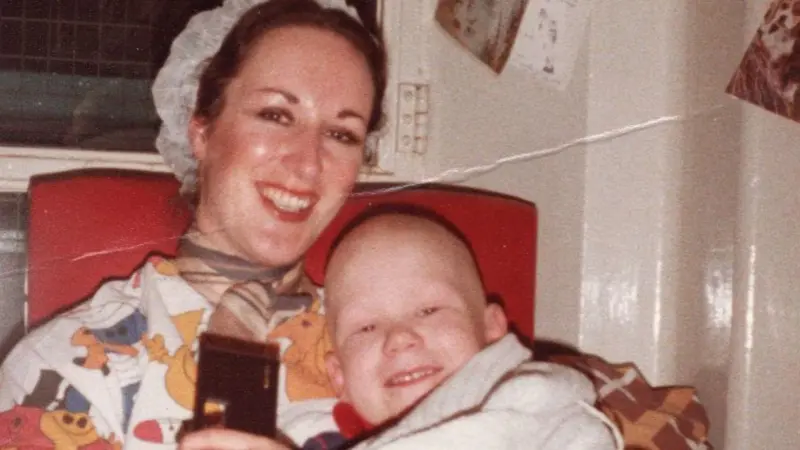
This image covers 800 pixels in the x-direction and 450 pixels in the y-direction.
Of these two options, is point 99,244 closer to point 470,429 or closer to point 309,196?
point 309,196

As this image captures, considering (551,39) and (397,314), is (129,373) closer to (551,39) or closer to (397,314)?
(397,314)

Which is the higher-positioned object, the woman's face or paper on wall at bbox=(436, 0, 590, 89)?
paper on wall at bbox=(436, 0, 590, 89)

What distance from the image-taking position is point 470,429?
22.4 inches

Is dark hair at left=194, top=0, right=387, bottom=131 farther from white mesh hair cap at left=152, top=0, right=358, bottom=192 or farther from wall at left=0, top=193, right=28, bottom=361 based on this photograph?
wall at left=0, top=193, right=28, bottom=361

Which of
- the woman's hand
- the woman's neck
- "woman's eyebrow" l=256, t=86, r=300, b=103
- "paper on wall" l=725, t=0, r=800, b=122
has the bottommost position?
the woman's hand

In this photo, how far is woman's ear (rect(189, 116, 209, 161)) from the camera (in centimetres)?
73

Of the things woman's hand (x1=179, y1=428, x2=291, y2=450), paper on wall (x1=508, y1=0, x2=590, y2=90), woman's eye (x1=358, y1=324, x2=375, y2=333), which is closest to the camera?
woman's hand (x1=179, y1=428, x2=291, y2=450)

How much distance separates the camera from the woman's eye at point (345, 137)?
72 cm

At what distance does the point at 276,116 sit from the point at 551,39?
10.4 inches

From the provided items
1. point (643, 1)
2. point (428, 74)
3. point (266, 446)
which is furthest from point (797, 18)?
point (266, 446)

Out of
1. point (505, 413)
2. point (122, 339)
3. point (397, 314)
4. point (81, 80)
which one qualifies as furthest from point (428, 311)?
point (81, 80)

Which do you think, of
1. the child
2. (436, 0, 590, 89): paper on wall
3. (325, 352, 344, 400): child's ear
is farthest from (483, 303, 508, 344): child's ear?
(436, 0, 590, 89): paper on wall

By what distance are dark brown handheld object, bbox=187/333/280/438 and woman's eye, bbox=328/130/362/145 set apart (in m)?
0.20

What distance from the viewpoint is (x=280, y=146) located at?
0.70 metres
